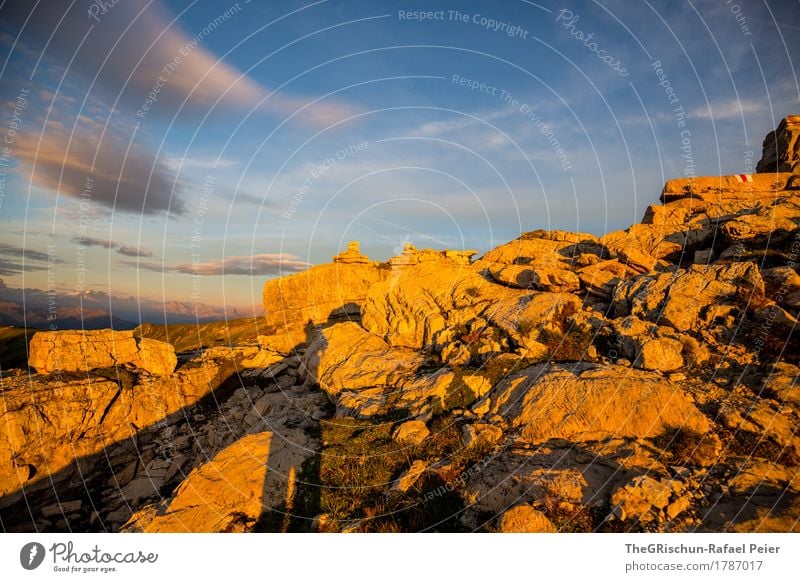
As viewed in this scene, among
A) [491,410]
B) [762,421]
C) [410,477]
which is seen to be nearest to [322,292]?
[491,410]

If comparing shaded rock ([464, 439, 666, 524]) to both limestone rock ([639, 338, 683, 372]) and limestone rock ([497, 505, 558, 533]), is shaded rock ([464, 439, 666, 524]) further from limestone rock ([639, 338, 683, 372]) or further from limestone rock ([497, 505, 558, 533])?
limestone rock ([639, 338, 683, 372])

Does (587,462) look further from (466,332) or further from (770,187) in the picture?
(770,187)

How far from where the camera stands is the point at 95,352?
3297cm

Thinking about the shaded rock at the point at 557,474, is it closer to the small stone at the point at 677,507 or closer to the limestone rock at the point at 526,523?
the limestone rock at the point at 526,523

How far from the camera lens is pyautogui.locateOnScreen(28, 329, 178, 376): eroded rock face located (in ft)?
102

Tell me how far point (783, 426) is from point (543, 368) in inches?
276

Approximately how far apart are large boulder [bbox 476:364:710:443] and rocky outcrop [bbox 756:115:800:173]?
46838 millimetres

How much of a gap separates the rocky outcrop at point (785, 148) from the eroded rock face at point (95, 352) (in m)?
75.5

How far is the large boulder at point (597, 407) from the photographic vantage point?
34.7ft

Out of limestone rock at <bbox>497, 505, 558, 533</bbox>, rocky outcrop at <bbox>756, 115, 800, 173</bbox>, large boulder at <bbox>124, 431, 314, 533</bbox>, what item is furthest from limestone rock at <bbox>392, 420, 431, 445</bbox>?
rocky outcrop at <bbox>756, 115, 800, 173</bbox>

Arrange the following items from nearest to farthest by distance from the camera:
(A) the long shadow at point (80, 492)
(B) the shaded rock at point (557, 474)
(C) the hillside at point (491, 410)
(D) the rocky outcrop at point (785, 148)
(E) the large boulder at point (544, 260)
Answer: (B) the shaded rock at point (557, 474) → (C) the hillside at point (491, 410) → (A) the long shadow at point (80, 492) → (E) the large boulder at point (544, 260) → (D) the rocky outcrop at point (785, 148)

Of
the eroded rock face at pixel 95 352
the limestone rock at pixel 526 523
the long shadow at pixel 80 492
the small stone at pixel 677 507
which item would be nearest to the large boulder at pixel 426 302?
the limestone rock at pixel 526 523

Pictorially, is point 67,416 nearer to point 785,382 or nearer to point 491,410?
point 491,410
